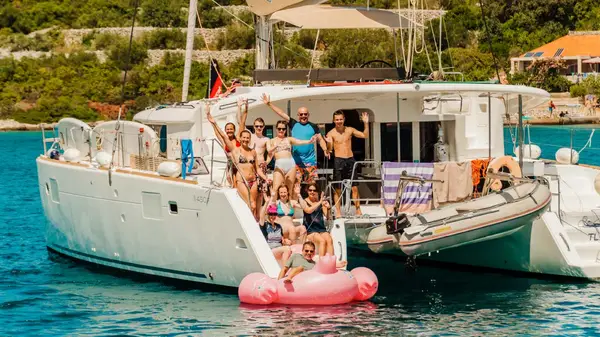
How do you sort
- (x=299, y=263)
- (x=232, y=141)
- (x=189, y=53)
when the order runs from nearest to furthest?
1. (x=299, y=263)
2. (x=232, y=141)
3. (x=189, y=53)

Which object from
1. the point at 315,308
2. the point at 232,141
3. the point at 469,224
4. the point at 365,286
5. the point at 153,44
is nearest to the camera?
the point at 315,308

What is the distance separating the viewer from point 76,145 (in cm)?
1895

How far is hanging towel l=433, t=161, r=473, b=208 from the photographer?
50.6 ft

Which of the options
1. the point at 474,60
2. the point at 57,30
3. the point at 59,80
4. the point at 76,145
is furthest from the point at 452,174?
the point at 57,30

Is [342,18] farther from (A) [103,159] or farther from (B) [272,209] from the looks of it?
(B) [272,209]

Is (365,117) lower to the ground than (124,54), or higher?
lower

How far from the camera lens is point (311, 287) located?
532 inches

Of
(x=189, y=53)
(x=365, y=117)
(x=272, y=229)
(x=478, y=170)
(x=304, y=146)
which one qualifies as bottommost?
(x=272, y=229)

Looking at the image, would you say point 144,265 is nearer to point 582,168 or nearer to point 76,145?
point 76,145


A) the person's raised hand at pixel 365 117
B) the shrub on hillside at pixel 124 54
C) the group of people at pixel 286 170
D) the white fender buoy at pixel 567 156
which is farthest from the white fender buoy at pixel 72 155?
the shrub on hillside at pixel 124 54

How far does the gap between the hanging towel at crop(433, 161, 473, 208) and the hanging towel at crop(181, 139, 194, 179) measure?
3015 millimetres

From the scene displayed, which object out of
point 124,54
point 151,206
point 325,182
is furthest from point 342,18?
point 124,54

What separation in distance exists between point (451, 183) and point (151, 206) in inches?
145

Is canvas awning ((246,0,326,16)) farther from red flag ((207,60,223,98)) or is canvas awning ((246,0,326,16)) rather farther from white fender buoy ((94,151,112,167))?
white fender buoy ((94,151,112,167))
